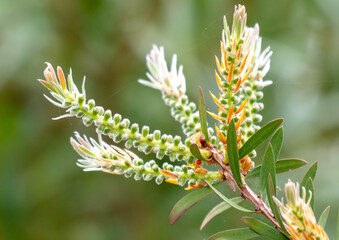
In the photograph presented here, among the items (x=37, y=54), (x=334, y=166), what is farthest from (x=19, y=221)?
(x=334, y=166)

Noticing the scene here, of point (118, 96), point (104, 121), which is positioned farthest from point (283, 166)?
point (118, 96)

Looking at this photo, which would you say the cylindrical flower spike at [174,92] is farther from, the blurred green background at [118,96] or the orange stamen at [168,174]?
the blurred green background at [118,96]

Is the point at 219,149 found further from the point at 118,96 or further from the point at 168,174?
the point at 118,96

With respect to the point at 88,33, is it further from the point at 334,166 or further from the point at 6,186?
the point at 334,166

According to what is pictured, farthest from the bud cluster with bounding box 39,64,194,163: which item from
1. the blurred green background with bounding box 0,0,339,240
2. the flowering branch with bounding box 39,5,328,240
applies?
the blurred green background with bounding box 0,0,339,240

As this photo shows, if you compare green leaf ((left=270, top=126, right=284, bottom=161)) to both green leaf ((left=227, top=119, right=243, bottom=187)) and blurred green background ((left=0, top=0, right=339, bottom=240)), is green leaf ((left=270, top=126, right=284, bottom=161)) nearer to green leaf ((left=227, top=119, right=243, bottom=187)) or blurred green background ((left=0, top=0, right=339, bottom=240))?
green leaf ((left=227, top=119, right=243, bottom=187))

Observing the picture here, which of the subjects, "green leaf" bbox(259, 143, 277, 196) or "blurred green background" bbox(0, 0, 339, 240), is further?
"blurred green background" bbox(0, 0, 339, 240)

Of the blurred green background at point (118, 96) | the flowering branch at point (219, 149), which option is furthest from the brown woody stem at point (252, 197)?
the blurred green background at point (118, 96)
